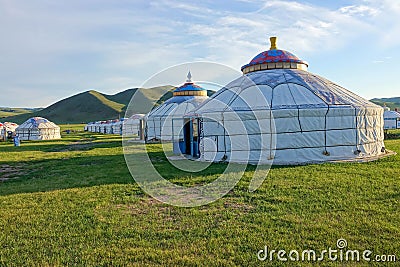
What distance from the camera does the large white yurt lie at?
9.85m

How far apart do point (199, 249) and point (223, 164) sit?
19.9 feet

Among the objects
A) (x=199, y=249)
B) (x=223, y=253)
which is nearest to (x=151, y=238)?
(x=199, y=249)

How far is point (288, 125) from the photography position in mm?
9852

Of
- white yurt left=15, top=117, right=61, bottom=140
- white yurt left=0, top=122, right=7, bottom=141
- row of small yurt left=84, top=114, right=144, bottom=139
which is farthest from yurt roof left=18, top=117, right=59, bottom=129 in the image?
row of small yurt left=84, top=114, right=144, bottom=139

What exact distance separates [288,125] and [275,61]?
3.24 m

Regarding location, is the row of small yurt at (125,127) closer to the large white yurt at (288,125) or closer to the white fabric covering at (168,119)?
the white fabric covering at (168,119)

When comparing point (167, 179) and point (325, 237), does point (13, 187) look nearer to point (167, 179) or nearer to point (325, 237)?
point (167, 179)

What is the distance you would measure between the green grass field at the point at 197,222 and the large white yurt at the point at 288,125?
229 centimetres

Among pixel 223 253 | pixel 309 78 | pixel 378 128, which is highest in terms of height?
pixel 309 78

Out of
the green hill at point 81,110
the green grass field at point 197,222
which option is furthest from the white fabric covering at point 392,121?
the green hill at point 81,110

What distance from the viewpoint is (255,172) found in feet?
27.1

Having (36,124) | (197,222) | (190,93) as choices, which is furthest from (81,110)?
(197,222)

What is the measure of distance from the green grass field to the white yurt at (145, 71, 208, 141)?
1319cm

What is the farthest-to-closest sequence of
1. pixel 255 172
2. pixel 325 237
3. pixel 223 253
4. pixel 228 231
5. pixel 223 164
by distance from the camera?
1. pixel 223 164
2. pixel 255 172
3. pixel 228 231
4. pixel 325 237
5. pixel 223 253
